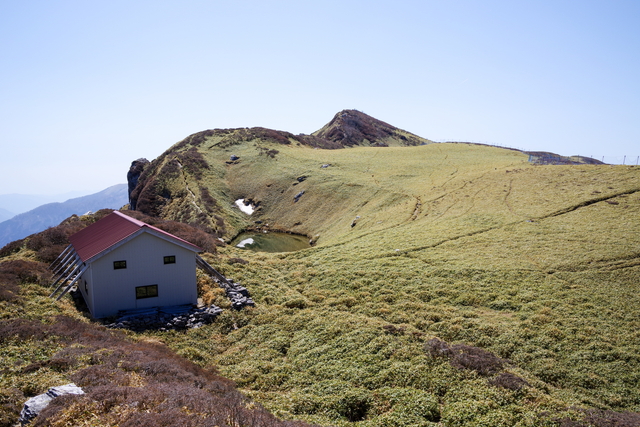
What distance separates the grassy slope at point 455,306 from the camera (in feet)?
60.4

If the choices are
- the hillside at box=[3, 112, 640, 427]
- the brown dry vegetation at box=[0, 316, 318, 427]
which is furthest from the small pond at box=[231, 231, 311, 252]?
the brown dry vegetation at box=[0, 316, 318, 427]

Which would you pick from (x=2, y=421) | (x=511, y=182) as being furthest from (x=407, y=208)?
(x=2, y=421)

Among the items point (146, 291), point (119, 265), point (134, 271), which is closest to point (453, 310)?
point (146, 291)

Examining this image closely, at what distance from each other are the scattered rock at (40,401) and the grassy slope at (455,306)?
8.52m

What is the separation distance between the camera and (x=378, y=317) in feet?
93.4

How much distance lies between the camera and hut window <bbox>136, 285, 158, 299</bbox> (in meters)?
30.9

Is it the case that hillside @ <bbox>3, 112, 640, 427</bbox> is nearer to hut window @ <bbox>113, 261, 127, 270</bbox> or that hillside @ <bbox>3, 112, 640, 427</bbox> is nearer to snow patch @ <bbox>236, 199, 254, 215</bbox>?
hut window @ <bbox>113, 261, 127, 270</bbox>

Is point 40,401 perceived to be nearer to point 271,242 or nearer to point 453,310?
point 453,310

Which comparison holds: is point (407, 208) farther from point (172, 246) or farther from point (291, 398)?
point (291, 398)

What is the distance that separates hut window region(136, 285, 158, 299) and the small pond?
30.1m

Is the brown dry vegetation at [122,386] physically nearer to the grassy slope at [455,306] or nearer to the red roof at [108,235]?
the grassy slope at [455,306]

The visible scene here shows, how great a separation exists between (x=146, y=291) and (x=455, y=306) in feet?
85.0

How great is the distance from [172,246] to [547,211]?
4606 centimetres

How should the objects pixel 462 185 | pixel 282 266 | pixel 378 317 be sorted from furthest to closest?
pixel 462 185
pixel 282 266
pixel 378 317
